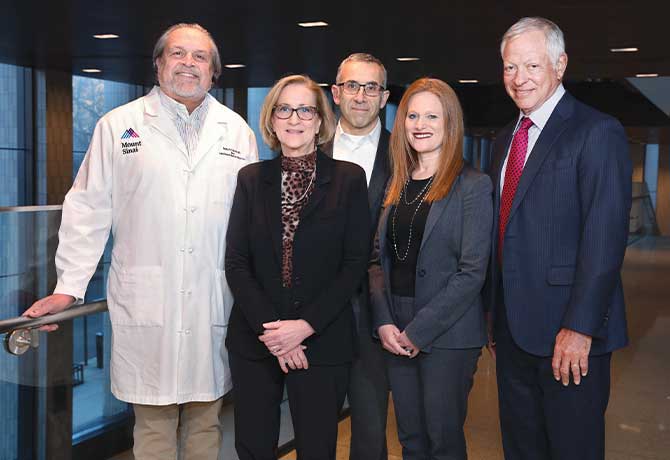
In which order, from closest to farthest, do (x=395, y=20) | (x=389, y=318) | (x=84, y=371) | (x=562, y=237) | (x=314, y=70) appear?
(x=562, y=237), (x=389, y=318), (x=84, y=371), (x=395, y=20), (x=314, y=70)

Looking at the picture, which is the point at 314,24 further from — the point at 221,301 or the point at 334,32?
the point at 221,301

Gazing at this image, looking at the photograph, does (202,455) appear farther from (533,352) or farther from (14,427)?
(533,352)

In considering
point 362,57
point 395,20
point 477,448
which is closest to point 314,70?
point 395,20

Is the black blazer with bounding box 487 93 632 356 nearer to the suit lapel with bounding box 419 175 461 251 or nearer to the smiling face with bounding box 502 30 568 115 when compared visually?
the smiling face with bounding box 502 30 568 115

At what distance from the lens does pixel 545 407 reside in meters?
2.50

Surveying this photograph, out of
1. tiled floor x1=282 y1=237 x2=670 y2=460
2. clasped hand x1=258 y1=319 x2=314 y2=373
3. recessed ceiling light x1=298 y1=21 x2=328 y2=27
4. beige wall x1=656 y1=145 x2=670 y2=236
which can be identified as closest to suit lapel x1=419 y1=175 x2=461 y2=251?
clasped hand x1=258 y1=319 x2=314 y2=373

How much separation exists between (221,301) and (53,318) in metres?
0.61

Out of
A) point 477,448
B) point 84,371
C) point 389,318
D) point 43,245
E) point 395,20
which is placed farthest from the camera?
point 395,20

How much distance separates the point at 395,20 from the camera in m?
7.06

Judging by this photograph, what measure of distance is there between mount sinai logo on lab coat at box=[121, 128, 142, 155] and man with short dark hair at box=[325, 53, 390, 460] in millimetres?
688

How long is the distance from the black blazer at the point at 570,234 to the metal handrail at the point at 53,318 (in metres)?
1.50

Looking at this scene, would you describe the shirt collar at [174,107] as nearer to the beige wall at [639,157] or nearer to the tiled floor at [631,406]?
the tiled floor at [631,406]

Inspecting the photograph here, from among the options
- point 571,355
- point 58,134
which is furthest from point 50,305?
point 58,134

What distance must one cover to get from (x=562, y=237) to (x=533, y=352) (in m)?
0.38
